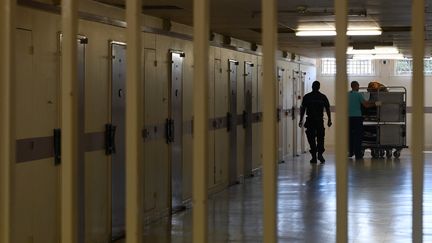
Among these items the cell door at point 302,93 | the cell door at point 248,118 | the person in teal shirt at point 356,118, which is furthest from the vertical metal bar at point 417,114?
the cell door at point 302,93

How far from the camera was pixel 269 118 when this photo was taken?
225cm

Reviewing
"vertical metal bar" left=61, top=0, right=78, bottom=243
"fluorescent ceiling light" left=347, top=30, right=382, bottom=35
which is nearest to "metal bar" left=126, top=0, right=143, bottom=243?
"vertical metal bar" left=61, top=0, right=78, bottom=243

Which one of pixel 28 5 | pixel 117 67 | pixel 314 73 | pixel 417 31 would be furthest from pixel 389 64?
pixel 417 31

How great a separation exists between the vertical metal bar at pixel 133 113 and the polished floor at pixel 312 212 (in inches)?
218

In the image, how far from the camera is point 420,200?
7.19 ft

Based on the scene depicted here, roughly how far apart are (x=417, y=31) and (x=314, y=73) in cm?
2021

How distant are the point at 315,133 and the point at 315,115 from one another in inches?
17.1

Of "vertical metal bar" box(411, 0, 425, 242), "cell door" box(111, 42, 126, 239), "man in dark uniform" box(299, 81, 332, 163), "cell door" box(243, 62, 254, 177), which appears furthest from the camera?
"man in dark uniform" box(299, 81, 332, 163)

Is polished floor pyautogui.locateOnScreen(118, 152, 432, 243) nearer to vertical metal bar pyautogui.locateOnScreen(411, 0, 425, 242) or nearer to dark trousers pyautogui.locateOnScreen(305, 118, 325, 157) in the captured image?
dark trousers pyautogui.locateOnScreen(305, 118, 325, 157)

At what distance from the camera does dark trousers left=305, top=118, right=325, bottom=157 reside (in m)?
16.0

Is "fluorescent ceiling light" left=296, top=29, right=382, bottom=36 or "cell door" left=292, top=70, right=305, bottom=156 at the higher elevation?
"fluorescent ceiling light" left=296, top=29, right=382, bottom=36

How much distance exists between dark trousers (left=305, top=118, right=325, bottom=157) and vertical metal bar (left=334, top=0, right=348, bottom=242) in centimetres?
1392

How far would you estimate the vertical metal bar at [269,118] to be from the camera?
223cm

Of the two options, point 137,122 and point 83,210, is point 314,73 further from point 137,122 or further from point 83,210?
point 137,122
